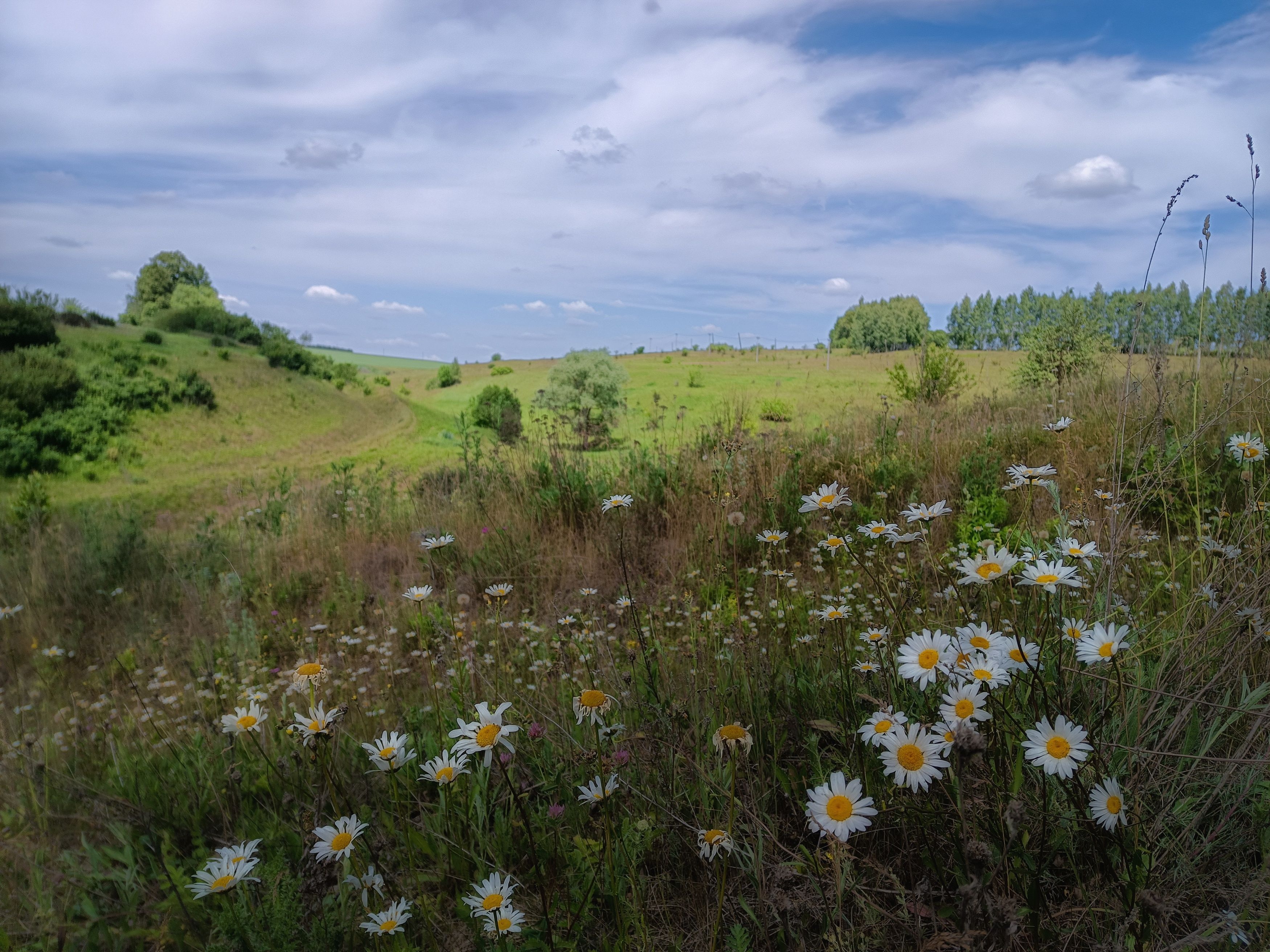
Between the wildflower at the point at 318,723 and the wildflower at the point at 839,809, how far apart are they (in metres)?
0.98

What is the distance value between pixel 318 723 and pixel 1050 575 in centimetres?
163

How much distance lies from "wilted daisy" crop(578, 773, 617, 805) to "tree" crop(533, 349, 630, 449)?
16383mm

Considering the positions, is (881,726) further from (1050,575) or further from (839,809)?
(1050,575)

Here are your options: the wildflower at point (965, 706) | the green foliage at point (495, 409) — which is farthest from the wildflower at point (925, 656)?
the green foliage at point (495, 409)

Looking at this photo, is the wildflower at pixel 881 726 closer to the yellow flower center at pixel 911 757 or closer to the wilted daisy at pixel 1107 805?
the yellow flower center at pixel 911 757

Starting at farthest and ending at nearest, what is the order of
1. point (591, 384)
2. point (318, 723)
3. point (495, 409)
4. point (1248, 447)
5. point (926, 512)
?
point (591, 384)
point (495, 409)
point (1248, 447)
point (926, 512)
point (318, 723)

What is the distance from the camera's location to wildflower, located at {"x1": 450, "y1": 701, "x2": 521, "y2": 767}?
1281 millimetres

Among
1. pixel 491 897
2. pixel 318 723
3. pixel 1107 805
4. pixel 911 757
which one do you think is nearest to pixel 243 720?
pixel 318 723

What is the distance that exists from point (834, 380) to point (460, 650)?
2262cm

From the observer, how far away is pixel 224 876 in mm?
1239

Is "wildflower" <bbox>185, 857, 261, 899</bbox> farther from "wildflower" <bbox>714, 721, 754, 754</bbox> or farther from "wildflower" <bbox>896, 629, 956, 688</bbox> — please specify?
"wildflower" <bbox>896, 629, 956, 688</bbox>

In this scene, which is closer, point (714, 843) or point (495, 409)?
point (714, 843)

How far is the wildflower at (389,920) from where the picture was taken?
3.97ft

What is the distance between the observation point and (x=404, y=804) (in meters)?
1.98
